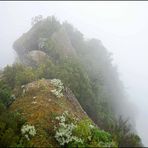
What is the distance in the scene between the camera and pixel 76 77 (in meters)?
31.0

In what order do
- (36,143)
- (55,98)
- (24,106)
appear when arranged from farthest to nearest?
(55,98) < (24,106) < (36,143)

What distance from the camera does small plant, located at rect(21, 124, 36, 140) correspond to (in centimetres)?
1499

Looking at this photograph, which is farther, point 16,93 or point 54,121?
point 16,93

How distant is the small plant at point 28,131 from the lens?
15.0 meters

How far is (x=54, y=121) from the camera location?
1670cm

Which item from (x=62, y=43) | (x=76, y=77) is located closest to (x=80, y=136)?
(x=76, y=77)

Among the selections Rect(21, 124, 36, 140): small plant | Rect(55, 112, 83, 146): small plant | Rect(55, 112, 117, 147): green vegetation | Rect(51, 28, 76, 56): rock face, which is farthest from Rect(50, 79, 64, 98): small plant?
Rect(51, 28, 76, 56): rock face

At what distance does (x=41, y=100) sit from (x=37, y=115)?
1.75 m

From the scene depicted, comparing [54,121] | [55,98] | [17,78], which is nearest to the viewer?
[54,121]

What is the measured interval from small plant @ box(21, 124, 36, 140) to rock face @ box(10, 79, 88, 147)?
0.20 m

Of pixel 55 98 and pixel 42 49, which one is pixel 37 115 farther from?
pixel 42 49

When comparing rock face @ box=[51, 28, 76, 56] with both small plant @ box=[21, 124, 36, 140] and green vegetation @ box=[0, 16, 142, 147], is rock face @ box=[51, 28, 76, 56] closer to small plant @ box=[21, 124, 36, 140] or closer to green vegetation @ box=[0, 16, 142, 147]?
green vegetation @ box=[0, 16, 142, 147]

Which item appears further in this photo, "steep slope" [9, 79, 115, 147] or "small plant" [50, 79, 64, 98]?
"small plant" [50, 79, 64, 98]

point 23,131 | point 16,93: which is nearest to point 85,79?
point 16,93
